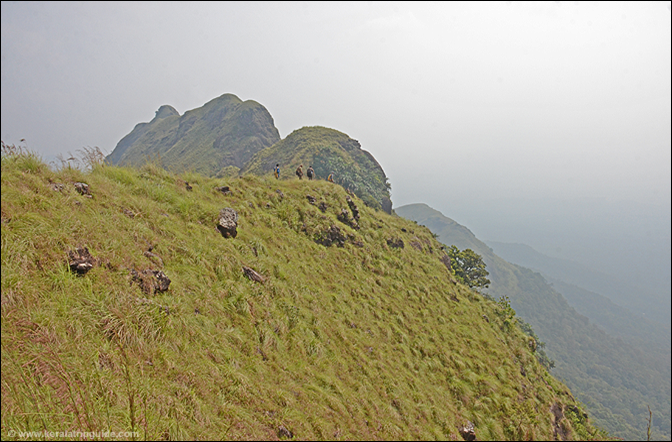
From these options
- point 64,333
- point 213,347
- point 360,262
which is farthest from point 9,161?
point 360,262

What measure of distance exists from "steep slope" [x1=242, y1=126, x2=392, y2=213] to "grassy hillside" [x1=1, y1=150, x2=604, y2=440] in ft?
101

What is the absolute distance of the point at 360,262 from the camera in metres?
13.7

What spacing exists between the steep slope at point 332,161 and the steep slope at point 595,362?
77.2 metres

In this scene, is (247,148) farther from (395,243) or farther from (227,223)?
(227,223)

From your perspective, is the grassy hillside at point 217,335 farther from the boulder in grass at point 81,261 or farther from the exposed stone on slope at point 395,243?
the exposed stone on slope at point 395,243

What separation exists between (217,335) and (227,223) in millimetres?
4608

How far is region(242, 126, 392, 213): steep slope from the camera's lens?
47.3 metres

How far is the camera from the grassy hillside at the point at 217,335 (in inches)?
127

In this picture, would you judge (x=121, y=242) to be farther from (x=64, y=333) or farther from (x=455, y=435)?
(x=455, y=435)

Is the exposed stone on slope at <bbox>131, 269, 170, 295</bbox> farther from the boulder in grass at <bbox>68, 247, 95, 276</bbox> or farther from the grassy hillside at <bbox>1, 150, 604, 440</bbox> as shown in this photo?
the boulder in grass at <bbox>68, 247, 95, 276</bbox>

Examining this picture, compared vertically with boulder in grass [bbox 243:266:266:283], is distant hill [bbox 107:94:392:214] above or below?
above

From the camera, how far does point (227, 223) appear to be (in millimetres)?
8977

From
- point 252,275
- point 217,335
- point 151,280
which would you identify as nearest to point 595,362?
point 252,275

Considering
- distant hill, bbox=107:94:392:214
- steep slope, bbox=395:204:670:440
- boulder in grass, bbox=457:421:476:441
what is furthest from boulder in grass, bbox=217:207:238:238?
steep slope, bbox=395:204:670:440
